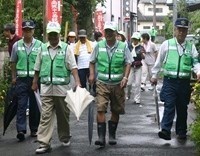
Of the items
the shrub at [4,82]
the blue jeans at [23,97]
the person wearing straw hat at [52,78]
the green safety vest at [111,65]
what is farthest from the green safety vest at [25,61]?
the shrub at [4,82]

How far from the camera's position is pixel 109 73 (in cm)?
846

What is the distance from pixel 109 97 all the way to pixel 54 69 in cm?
103

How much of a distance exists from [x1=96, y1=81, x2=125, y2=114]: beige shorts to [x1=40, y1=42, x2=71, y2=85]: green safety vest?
2.02ft

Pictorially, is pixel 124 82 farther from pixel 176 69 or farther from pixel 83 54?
pixel 83 54

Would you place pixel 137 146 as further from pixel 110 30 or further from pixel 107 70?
pixel 110 30

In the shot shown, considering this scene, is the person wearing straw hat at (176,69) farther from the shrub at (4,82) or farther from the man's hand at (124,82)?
the shrub at (4,82)

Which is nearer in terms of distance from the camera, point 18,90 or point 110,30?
point 110,30

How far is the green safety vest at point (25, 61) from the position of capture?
9094 millimetres

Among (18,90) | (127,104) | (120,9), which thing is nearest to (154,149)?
(18,90)

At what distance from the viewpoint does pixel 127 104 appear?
1453 centimetres

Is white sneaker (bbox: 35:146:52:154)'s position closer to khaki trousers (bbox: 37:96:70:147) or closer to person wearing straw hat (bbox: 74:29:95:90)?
khaki trousers (bbox: 37:96:70:147)

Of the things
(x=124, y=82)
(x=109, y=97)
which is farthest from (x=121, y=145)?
Result: (x=124, y=82)

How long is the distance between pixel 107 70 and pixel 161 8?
347 ft

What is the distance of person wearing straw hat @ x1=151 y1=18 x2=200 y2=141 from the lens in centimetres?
859
